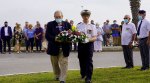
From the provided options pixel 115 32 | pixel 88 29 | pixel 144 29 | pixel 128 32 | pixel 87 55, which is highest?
pixel 88 29

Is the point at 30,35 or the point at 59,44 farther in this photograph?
the point at 30,35

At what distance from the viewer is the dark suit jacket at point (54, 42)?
1318 centimetres

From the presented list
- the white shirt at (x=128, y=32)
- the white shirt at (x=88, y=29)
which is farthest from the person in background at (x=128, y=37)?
the white shirt at (x=88, y=29)

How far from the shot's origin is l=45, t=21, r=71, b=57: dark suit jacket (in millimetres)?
13180

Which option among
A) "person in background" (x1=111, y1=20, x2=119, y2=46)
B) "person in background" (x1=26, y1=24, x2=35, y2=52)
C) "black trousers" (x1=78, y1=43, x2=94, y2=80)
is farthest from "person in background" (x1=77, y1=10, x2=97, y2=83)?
"person in background" (x1=111, y1=20, x2=119, y2=46)

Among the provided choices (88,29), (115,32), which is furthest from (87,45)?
(115,32)

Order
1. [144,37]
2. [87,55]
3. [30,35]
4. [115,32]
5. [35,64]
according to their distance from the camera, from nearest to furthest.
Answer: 1. [87,55]
2. [144,37]
3. [35,64]
4. [30,35]
5. [115,32]

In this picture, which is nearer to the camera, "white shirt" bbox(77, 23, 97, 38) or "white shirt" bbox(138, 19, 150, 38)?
"white shirt" bbox(77, 23, 97, 38)

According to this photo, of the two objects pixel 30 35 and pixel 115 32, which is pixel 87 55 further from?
pixel 115 32

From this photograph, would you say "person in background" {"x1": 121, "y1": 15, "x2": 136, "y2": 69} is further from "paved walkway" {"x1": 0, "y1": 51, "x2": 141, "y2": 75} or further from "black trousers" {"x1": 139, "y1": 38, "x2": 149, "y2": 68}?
"paved walkway" {"x1": 0, "y1": 51, "x2": 141, "y2": 75}

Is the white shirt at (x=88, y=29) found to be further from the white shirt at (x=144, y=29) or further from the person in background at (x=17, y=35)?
the person in background at (x=17, y=35)

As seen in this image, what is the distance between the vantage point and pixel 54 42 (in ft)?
43.4

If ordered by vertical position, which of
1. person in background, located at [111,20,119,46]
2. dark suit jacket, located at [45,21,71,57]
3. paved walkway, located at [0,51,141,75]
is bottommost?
paved walkway, located at [0,51,141,75]

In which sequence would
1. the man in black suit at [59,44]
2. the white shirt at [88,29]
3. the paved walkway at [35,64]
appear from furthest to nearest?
the paved walkway at [35,64] → the white shirt at [88,29] → the man in black suit at [59,44]
